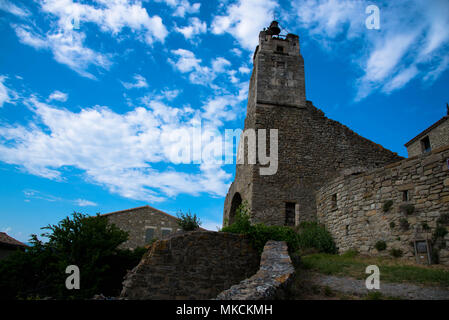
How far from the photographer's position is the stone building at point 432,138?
1578 cm

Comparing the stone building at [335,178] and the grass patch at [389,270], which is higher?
the stone building at [335,178]

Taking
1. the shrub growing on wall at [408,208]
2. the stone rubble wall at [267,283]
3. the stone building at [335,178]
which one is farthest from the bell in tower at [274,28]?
the stone rubble wall at [267,283]

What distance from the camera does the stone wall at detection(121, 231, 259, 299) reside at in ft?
24.6

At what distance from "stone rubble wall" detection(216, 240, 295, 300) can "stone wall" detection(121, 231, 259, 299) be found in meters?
1.87

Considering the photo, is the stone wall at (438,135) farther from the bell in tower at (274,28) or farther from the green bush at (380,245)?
the green bush at (380,245)

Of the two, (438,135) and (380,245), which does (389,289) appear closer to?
(380,245)

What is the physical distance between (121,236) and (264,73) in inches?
405

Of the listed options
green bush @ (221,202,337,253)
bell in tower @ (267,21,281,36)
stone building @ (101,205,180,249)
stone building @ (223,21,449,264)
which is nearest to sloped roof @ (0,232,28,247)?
stone building @ (101,205,180,249)

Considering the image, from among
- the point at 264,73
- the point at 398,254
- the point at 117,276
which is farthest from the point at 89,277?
the point at 264,73

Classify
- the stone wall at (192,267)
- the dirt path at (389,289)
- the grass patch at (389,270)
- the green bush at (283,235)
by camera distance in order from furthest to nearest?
1. the green bush at (283,235)
2. the stone wall at (192,267)
3. the grass patch at (389,270)
4. the dirt path at (389,289)

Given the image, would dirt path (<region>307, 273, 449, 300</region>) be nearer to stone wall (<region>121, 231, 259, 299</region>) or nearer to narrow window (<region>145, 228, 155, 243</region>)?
stone wall (<region>121, 231, 259, 299</region>)

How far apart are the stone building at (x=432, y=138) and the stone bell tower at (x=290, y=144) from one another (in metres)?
3.42

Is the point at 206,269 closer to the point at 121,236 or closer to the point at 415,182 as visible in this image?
the point at 121,236

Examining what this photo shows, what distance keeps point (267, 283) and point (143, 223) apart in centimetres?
2016
